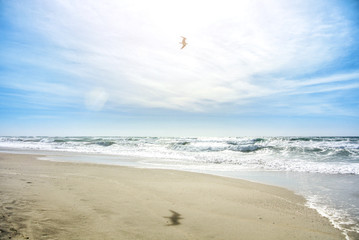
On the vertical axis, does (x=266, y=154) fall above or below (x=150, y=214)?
above

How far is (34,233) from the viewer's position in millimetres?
3316

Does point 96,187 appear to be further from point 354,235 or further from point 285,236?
point 354,235

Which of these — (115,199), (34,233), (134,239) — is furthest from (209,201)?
(34,233)

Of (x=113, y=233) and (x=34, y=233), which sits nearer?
(x=34, y=233)

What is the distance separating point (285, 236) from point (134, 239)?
2567 mm

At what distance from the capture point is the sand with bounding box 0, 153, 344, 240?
369 centimetres

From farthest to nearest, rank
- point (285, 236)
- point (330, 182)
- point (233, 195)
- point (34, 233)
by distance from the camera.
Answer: point (330, 182) < point (233, 195) < point (285, 236) < point (34, 233)

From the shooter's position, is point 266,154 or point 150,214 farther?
point 266,154

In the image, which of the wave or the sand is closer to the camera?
the sand

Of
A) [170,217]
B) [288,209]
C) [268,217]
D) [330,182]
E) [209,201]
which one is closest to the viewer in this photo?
[170,217]

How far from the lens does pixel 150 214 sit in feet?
15.3

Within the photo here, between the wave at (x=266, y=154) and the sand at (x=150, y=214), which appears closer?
the sand at (x=150, y=214)

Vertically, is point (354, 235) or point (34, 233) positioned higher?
point (34, 233)

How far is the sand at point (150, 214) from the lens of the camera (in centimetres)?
369
